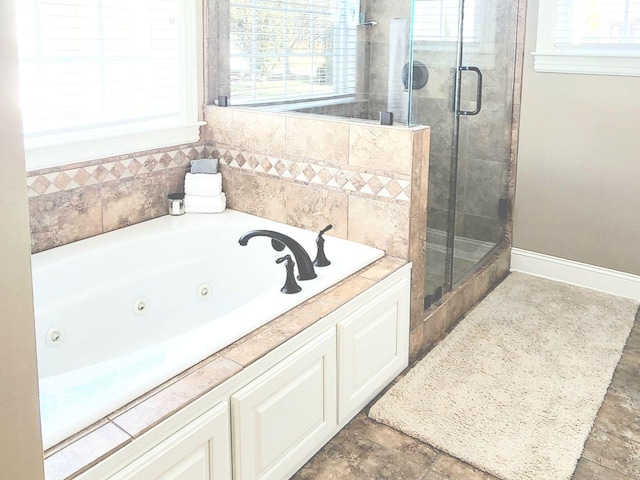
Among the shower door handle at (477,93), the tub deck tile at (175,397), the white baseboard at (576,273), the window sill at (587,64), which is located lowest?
the white baseboard at (576,273)

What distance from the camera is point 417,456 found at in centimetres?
233

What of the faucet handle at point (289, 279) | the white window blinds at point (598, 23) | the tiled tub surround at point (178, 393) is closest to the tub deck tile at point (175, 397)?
the tiled tub surround at point (178, 393)

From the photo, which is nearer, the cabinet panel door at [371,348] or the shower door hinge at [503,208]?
the cabinet panel door at [371,348]

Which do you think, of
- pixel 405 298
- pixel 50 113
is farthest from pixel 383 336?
pixel 50 113

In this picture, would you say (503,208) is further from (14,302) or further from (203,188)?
(14,302)

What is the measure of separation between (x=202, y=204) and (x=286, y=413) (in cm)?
143

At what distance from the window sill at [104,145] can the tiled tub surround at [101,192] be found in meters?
0.03

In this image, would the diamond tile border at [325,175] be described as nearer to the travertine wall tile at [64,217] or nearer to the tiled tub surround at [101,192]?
the tiled tub surround at [101,192]

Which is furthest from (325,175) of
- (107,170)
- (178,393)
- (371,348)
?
(178,393)

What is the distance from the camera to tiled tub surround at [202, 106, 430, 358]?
276 cm

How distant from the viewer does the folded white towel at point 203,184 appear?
10.6 feet

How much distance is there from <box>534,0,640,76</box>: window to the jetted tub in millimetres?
1708

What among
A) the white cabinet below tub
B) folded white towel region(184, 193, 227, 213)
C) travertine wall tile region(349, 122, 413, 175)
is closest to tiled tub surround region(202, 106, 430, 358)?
travertine wall tile region(349, 122, 413, 175)

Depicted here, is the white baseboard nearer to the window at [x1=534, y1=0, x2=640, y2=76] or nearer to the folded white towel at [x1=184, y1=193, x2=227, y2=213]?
the window at [x1=534, y1=0, x2=640, y2=76]
